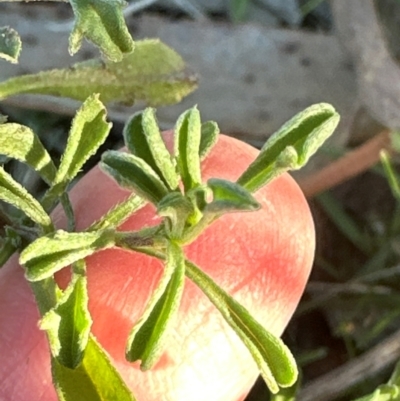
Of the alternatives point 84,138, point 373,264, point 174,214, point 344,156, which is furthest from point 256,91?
point 174,214

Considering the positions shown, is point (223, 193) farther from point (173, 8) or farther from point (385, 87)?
point (173, 8)

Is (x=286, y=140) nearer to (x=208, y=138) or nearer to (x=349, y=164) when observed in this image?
(x=208, y=138)

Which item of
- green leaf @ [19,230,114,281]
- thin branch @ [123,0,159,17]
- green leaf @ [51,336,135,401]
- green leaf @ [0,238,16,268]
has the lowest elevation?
green leaf @ [51,336,135,401]

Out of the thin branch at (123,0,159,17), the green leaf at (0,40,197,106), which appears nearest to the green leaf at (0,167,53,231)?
the green leaf at (0,40,197,106)

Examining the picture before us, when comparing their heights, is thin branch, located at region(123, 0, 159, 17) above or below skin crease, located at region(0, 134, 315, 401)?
above

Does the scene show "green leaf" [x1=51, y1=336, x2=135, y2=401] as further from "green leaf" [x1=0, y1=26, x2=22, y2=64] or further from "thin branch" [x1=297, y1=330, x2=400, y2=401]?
"thin branch" [x1=297, y1=330, x2=400, y2=401]

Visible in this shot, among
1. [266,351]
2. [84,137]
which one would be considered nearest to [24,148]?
[84,137]
